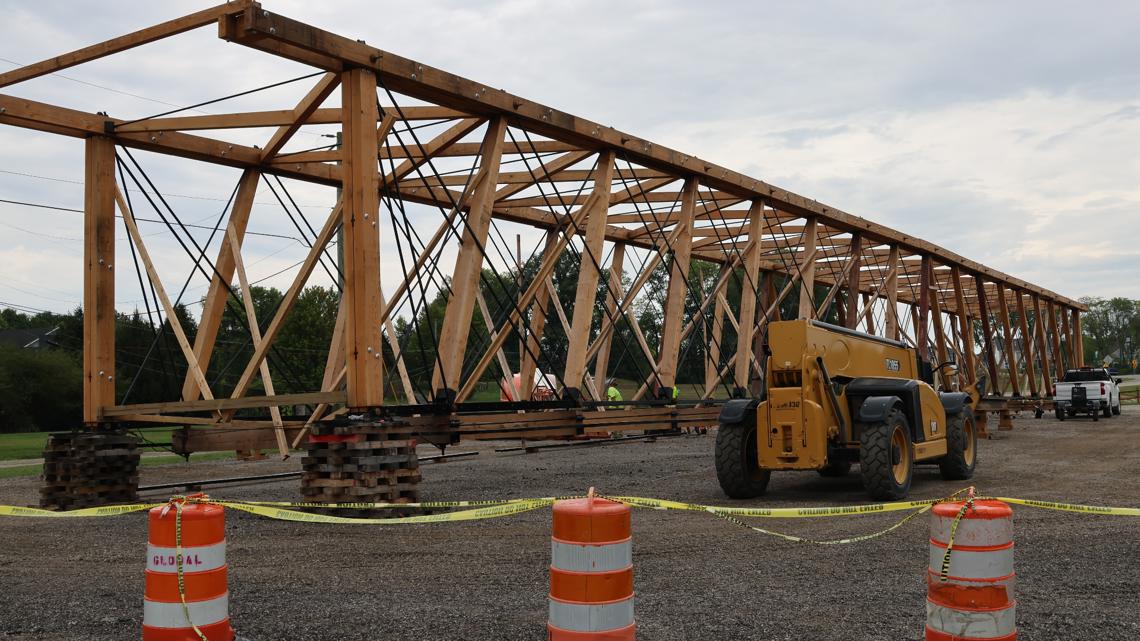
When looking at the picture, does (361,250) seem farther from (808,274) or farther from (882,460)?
(808,274)

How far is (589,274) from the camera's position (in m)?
16.4

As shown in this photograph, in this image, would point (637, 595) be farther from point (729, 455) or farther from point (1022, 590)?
point (729, 455)

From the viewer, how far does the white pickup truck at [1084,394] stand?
37.7m

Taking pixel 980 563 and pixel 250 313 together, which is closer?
pixel 980 563

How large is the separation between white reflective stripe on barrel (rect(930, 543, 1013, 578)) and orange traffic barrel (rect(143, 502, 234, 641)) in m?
4.09

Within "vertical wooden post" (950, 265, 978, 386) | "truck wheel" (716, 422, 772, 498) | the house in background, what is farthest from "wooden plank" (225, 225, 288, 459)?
the house in background

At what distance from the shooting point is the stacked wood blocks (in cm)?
1145

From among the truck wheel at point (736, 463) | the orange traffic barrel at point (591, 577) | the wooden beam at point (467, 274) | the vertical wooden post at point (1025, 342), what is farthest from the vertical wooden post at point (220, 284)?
the vertical wooden post at point (1025, 342)

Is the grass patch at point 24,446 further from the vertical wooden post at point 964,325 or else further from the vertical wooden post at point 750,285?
the vertical wooden post at point 964,325

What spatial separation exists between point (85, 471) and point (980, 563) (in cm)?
1273

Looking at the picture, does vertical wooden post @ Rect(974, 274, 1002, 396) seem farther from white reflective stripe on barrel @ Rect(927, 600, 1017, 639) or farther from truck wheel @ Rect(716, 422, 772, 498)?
white reflective stripe on barrel @ Rect(927, 600, 1017, 639)

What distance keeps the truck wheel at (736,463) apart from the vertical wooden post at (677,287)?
4811mm

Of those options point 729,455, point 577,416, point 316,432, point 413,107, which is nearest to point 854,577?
point 729,455

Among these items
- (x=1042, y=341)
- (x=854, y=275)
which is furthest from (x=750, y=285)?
(x=1042, y=341)
